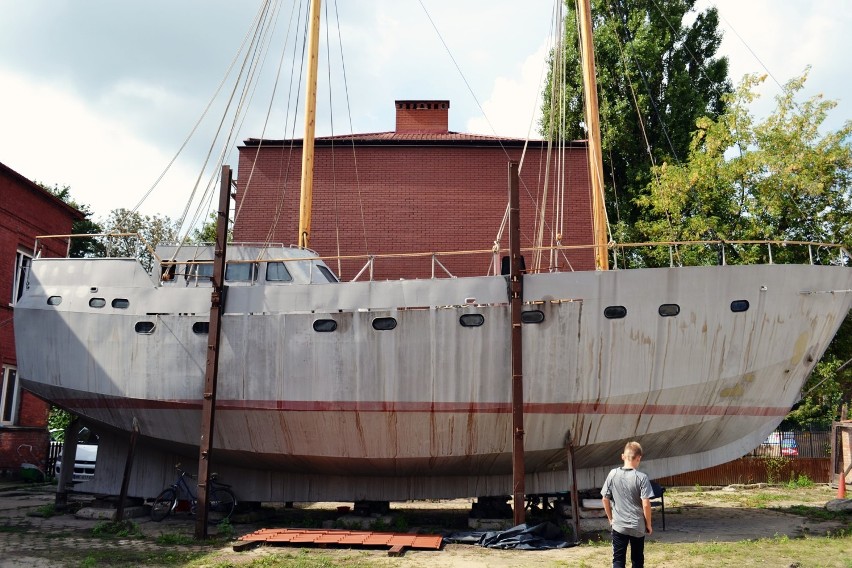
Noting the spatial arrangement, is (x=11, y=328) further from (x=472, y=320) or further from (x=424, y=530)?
(x=472, y=320)

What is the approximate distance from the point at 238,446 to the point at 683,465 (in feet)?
25.7

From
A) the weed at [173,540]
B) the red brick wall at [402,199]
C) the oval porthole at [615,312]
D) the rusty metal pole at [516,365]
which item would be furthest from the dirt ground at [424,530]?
the red brick wall at [402,199]

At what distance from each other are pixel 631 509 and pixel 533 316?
17.2ft

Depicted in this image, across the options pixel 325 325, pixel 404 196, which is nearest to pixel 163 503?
pixel 325 325

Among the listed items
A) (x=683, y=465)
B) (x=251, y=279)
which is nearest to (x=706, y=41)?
(x=683, y=465)

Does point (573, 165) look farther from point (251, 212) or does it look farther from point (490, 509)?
point (490, 509)

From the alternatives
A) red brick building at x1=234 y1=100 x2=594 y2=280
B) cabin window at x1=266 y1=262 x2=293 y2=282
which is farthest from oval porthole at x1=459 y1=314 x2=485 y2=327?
red brick building at x1=234 y1=100 x2=594 y2=280

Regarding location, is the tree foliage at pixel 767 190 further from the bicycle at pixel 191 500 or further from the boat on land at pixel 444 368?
the bicycle at pixel 191 500

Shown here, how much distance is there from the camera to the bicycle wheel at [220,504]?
1206cm

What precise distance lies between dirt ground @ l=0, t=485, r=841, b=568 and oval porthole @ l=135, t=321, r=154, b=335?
342cm

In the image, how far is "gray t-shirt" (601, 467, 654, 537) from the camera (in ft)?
19.5

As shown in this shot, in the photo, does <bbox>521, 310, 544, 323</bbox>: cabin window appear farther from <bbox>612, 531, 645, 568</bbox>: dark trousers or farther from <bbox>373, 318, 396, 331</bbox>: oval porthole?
<bbox>612, 531, 645, 568</bbox>: dark trousers

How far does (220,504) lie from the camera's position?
12414 mm

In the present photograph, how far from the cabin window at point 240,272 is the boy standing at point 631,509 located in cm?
848
